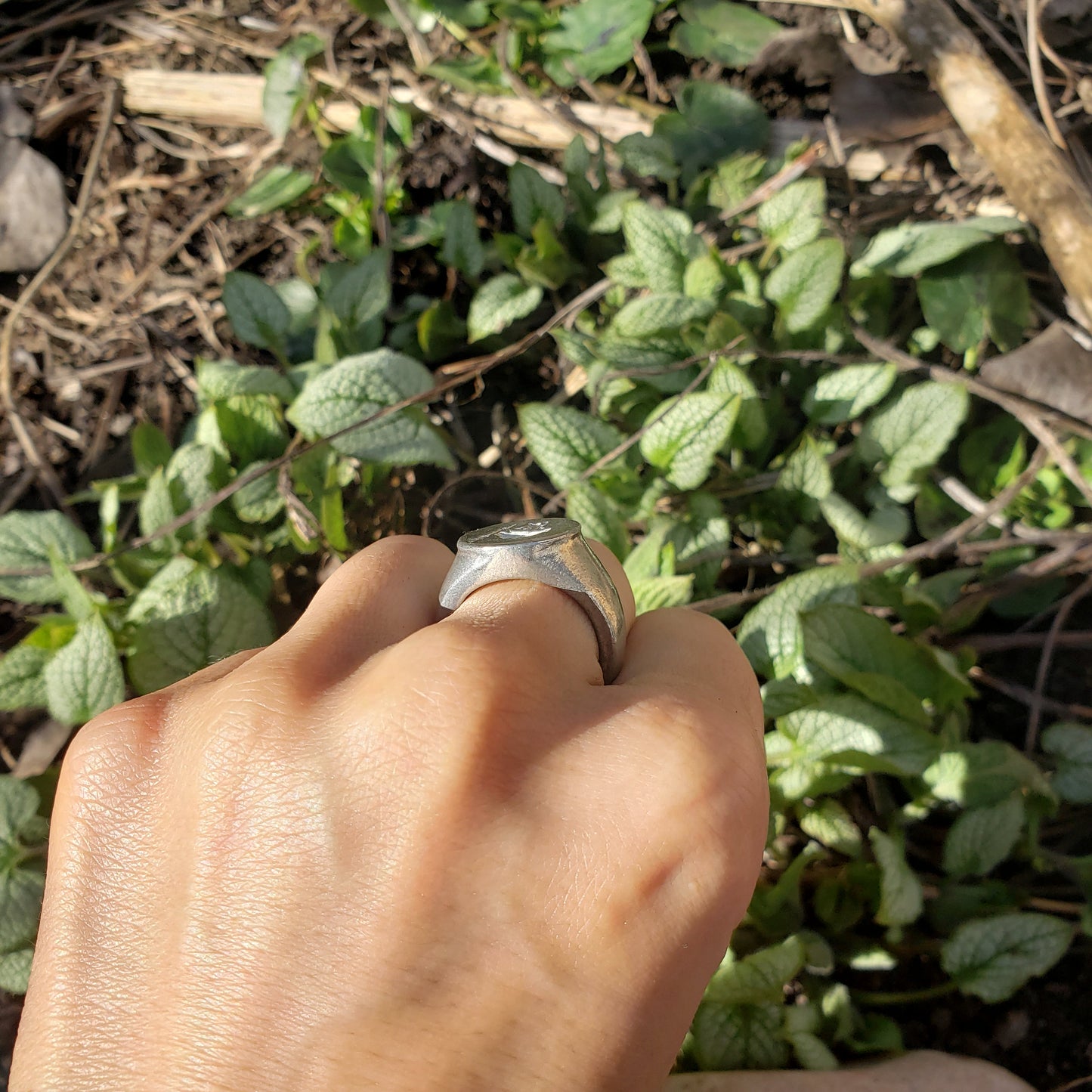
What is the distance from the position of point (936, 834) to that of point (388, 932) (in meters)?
1.15

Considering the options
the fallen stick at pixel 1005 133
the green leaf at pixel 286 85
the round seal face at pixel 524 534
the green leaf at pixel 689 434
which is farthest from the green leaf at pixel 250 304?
the fallen stick at pixel 1005 133

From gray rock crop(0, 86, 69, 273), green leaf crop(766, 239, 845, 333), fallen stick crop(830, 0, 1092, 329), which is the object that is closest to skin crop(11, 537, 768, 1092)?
green leaf crop(766, 239, 845, 333)

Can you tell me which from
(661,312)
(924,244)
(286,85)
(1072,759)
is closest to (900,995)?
(1072,759)

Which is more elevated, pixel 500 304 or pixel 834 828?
pixel 500 304

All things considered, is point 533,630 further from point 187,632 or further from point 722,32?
point 722,32

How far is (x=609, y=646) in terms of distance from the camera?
0.90m

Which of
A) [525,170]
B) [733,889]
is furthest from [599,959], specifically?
[525,170]

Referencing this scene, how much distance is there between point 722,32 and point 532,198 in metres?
0.60

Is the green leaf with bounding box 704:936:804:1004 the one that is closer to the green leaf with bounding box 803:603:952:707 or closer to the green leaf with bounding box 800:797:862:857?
the green leaf with bounding box 800:797:862:857

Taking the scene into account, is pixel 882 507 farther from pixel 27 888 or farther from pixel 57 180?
pixel 57 180

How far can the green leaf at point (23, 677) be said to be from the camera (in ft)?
4.82

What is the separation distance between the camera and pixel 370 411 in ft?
5.06

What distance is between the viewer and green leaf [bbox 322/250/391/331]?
1779 millimetres

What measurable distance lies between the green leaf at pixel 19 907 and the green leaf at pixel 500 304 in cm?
122
